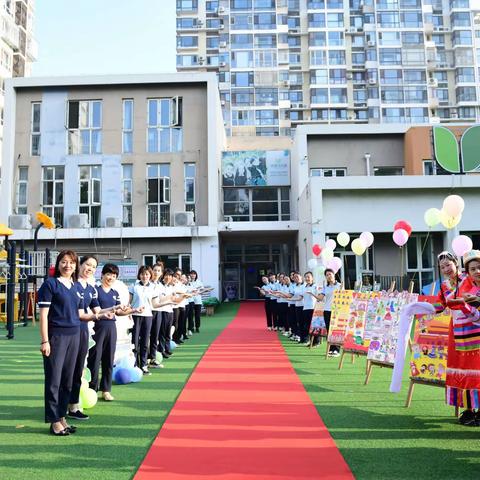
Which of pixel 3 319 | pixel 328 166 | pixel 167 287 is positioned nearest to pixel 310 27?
pixel 328 166

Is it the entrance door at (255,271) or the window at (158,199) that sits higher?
the window at (158,199)

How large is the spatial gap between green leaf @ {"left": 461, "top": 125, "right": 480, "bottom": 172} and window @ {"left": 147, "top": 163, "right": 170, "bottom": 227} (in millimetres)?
11993

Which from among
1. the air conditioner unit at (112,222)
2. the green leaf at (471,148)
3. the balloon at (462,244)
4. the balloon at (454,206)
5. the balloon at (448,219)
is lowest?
the balloon at (462,244)

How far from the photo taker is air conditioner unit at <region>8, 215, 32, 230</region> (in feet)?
68.1

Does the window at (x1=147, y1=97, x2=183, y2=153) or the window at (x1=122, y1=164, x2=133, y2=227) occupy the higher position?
the window at (x1=147, y1=97, x2=183, y2=153)

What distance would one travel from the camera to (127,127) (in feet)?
71.6

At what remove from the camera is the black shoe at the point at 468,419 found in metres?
4.35

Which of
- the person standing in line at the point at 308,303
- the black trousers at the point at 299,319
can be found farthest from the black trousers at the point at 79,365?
the black trousers at the point at 299,319

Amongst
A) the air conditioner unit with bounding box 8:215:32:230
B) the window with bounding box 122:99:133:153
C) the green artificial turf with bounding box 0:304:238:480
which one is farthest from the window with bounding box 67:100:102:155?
the green artificial turf with bounding box 0:304:238:480

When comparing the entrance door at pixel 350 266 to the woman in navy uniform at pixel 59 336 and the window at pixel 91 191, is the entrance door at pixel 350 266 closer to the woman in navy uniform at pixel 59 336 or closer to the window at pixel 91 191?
the window at pixel 91 191

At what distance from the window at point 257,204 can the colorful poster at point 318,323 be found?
52.0 ft

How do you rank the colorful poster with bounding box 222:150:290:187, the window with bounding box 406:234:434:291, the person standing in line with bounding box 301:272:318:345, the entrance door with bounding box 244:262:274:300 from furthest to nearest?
1. the entrance door with bounding box 244:262:274:300
2. the colorful poster with bounding box 222:150:290:187
3. the window with bounding box 406:234:434:291
4. the person standing in line with bounding box 301:272:318:345

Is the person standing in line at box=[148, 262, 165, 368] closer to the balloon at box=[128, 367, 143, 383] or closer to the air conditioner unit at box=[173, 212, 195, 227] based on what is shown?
the balloon at box=[128, 367, 143, 383]

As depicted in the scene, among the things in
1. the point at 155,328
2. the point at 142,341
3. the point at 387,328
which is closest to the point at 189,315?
the point at 155,328
